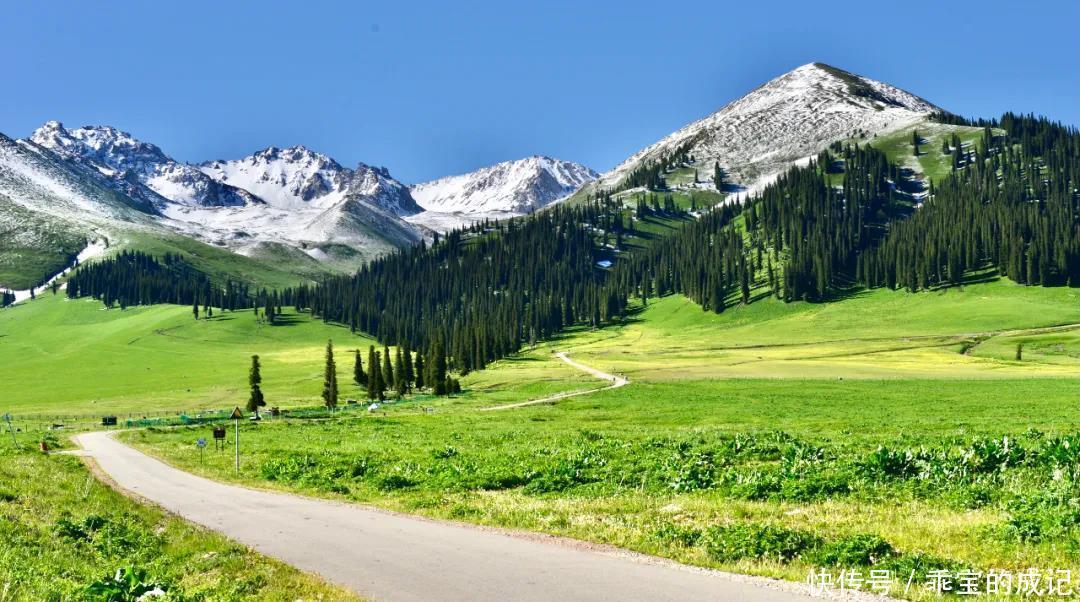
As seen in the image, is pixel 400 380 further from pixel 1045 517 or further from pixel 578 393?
pixel 1045 517

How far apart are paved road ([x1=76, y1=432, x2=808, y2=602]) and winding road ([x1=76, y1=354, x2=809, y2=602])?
23 millimetres

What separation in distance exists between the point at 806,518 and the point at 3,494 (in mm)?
24008

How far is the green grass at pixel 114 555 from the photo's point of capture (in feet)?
42.3

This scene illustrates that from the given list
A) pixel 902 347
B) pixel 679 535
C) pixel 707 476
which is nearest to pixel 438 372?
pixel 902 347

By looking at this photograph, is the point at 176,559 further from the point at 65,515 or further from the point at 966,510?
the point at 966,510

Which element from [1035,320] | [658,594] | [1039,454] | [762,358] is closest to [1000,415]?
[1039,454]

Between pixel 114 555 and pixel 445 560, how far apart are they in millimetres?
7696

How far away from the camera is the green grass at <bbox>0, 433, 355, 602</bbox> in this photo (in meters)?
12.9

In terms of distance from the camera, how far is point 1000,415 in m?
49.7

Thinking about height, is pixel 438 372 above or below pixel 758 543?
below

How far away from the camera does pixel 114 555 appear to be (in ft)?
53.5

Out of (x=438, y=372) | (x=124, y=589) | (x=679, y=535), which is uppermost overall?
(x=124, y=589)

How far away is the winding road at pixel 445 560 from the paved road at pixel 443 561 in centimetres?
2

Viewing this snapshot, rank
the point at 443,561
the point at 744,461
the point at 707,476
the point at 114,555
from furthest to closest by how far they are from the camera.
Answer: the point at 744,461 → the point at 707,476 → the point at 114,555 → the point at 443,561
